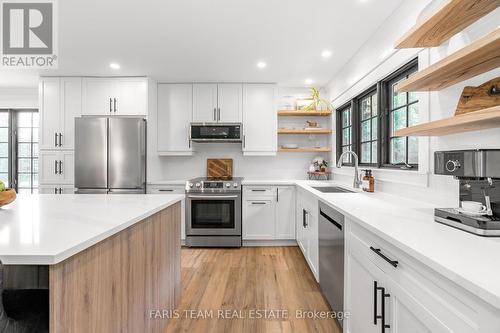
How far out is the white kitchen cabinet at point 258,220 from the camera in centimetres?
374

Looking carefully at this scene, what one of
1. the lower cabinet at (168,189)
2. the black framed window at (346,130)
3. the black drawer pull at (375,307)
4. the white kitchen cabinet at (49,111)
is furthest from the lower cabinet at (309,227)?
the white kitchen cabinet at (49,111)

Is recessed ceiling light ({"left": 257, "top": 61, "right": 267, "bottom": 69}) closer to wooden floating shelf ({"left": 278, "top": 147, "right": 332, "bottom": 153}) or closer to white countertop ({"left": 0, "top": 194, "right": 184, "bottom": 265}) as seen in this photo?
wooden floating shelf ({"left": 278, "top": 147, "right": 332, "bottom": 153})

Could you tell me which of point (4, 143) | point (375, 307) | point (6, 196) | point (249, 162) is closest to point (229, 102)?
point (249, 162)

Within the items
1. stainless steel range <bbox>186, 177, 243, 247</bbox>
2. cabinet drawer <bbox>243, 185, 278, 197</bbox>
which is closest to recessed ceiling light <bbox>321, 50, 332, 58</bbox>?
cabinet drawer <bbox>243, 185, 278, 197</bbox>

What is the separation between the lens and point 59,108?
3.77m

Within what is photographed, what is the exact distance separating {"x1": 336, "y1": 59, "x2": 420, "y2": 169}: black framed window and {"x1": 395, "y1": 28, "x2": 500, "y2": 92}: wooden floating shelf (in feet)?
1.55

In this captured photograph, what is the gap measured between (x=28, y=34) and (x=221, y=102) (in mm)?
2314

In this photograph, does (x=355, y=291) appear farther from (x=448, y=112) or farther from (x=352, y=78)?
(x=352, y=78)

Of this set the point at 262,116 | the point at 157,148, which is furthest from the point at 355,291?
the point at 157,148

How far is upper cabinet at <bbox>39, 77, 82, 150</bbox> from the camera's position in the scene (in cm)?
376

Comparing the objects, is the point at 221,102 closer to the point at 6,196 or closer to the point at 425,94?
the point at 425,94

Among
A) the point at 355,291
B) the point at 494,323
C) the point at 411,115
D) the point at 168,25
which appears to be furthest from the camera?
the point at 168,25

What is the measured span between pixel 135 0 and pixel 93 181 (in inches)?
99.5

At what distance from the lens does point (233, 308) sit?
2160 mm
